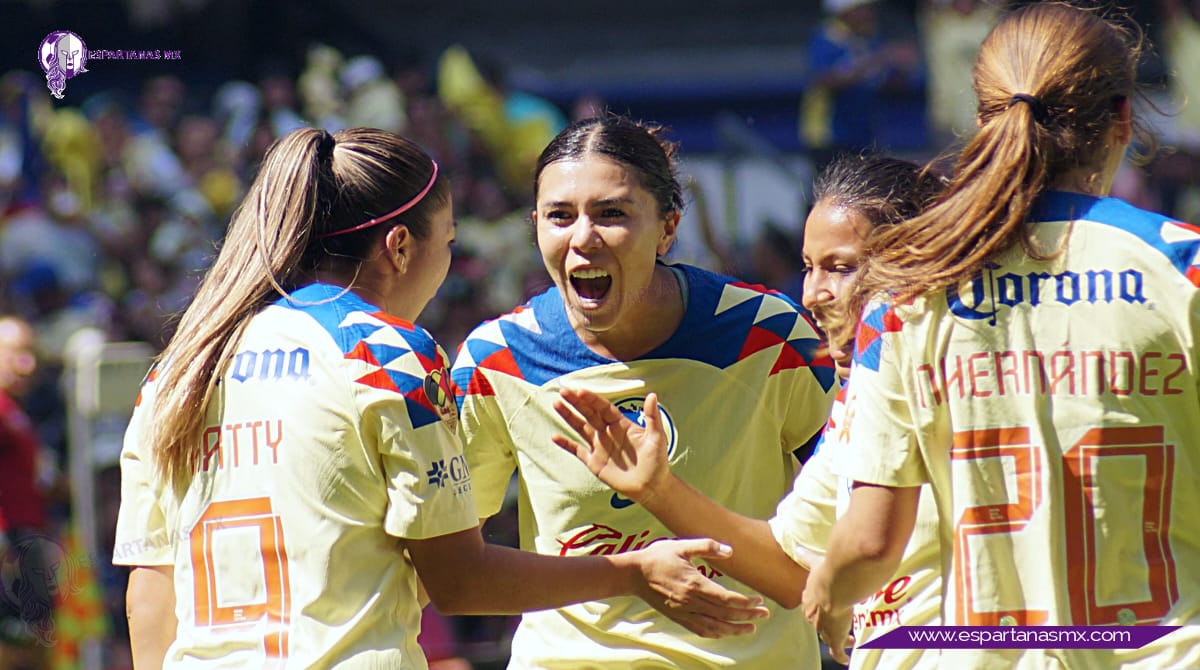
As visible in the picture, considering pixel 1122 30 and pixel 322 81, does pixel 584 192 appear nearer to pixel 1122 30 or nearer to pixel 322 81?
pixel 1122 30

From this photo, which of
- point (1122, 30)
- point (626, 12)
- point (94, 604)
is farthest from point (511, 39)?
point (1122, 30)

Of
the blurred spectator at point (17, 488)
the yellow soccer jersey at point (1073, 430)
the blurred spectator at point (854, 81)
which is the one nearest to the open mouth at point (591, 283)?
the yellow soccer jersey at point (1073, 430)

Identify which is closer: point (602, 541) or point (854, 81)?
point (602, 541)

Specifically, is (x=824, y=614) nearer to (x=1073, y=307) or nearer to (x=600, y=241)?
(x=1073, y=307)

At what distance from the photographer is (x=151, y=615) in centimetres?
Answer: 270

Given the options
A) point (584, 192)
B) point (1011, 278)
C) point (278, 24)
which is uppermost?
point (278, 24)

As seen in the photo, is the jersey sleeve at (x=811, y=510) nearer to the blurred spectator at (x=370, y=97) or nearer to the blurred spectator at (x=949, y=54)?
the blurred spectator at (x=370, y=97)

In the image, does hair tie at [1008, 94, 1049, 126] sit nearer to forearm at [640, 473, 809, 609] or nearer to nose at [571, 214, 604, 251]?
forearm at [640, 473, 809, 609]

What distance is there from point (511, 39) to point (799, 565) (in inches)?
417

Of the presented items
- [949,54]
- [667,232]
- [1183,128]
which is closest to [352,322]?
[667,232]

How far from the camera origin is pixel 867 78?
10328mm

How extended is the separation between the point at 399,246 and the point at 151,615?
34.2 inches

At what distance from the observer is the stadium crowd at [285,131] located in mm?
8930

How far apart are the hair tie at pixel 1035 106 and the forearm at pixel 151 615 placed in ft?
5.90
